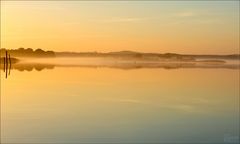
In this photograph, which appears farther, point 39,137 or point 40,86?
point 40,86

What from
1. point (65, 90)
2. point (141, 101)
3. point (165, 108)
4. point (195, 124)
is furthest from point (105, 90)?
point (195, 124)

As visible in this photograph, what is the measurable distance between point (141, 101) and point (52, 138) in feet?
16.5

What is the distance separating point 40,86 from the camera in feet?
60.1

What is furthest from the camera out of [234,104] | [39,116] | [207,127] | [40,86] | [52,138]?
[40,86]

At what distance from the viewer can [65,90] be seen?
55.9 ft

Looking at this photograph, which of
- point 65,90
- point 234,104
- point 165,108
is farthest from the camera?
point 65,90

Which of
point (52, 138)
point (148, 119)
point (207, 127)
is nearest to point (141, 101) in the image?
point (148, 119)

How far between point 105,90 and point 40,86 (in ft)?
10.1

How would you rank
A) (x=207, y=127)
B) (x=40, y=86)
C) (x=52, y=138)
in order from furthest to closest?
(x=40, y=86)
(x=207, y=127)
(x=52, y=138)

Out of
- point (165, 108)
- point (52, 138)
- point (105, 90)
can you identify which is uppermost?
point (105, 90)

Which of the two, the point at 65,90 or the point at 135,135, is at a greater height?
the point at 65,90

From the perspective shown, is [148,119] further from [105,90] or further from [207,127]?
[105,90]

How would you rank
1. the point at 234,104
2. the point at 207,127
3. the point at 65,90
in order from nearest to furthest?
1. the point at 207,127
2. the point at 234,104
3. the point at 65,90

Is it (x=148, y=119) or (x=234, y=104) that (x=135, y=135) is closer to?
(x=148, y=119)
